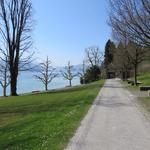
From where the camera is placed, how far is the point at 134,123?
15.4 metres

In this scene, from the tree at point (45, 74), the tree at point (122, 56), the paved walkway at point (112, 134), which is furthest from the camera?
the tree at point (45, 74)

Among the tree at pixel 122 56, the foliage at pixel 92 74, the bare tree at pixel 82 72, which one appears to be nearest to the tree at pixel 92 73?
the foliage at pixel 92 74

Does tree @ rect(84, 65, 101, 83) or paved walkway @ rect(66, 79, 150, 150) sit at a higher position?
tree @ rect(84, 65, 101, 83)

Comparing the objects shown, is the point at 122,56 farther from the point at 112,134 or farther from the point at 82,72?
the point at 82,72

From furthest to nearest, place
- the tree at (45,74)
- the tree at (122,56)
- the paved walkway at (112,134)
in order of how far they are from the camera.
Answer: the tree at (45,74) → the tree at (122,56) → the paved walkway at (112,134)

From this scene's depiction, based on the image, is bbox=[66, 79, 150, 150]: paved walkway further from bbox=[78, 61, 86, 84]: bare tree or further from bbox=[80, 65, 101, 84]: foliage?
bbox=[80, 65, 101, 84]: foliage

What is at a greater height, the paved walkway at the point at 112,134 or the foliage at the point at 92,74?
the foliage at the point at 92,74

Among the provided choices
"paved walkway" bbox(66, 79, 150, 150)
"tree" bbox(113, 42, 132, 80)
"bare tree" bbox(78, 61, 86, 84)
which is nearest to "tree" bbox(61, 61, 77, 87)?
"bare tree" bbox(78, 61, 86, 84)

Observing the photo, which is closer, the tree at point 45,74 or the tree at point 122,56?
the tree at point 122,56

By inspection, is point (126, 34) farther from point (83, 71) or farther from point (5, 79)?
point (83, 71)

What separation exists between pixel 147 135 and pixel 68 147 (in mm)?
2904

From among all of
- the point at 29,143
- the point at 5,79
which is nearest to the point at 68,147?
the point at 29,143

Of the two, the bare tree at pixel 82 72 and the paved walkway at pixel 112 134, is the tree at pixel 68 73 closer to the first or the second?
the bare tree at pixel 82 72

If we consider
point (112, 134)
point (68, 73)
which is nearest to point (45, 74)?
point (68, 73)
